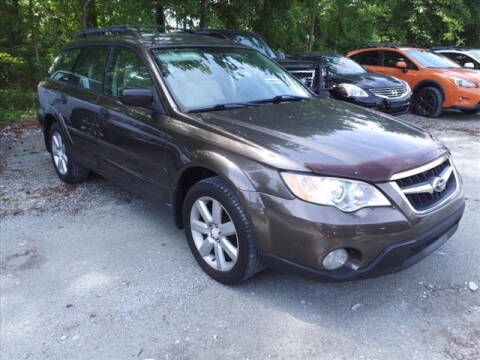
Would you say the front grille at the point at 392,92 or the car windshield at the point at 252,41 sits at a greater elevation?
the car windshield at the point at 252,41

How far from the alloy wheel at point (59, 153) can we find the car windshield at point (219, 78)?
6.84ft

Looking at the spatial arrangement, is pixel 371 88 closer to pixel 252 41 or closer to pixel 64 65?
pixel 252 41

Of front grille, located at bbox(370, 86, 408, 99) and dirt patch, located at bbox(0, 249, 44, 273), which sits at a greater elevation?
front grille, located at bbox(370, 86, 408, 99)

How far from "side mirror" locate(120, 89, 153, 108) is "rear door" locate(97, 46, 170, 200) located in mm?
117

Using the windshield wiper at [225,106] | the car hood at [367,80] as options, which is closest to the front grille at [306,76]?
the car hood at [367,80]

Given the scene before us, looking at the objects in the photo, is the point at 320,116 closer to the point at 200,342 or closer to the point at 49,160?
the point at 200,342

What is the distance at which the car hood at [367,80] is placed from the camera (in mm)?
8719

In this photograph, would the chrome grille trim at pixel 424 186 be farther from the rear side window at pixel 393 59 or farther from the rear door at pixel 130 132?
the rear side window at pixel 393 59

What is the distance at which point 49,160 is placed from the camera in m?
6.34

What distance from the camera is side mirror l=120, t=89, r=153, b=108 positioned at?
3.30 meters

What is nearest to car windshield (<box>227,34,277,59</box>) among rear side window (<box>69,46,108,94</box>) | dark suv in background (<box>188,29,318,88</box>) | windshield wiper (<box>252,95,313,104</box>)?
dark suv in background (<box>188,29,318,88</box>)

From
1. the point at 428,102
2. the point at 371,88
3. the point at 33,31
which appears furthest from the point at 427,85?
the point at 33,31

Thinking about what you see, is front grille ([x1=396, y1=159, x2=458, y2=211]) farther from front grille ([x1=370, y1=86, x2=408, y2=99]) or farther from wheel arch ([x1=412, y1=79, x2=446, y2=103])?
wheel arch ([x1=412, y1=79, x2=446, y2=103])

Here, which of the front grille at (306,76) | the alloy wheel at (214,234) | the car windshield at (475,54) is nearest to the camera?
the alloy wheel at (214,234)
